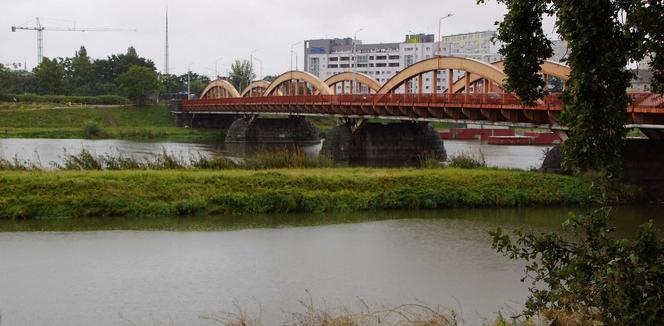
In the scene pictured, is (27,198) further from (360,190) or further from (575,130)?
(575,130)

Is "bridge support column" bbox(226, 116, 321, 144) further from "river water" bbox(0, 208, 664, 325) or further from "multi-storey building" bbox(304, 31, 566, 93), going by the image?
"multi-storey building" bbox(304, 31, 566, 93)

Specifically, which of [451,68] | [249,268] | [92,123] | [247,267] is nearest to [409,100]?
[451,68]

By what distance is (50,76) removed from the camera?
12150cm

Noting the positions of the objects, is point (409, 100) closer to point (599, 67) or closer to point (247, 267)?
point (247, 267)

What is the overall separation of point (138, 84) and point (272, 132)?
29595 mm

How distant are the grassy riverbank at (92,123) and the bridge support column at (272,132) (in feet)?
21.8

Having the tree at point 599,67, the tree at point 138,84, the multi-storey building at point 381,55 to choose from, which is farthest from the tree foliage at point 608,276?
the multi-storey building at point 381,55

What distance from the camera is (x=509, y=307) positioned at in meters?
15.7

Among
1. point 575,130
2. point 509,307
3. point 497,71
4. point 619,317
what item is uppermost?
point 497,71

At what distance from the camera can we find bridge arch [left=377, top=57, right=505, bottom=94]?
43.7 meters

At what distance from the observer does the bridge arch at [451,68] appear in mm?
43719

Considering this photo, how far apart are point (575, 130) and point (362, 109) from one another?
44.5 meters

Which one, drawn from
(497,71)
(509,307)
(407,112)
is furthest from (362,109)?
(509,307)

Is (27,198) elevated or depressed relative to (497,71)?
depressed
